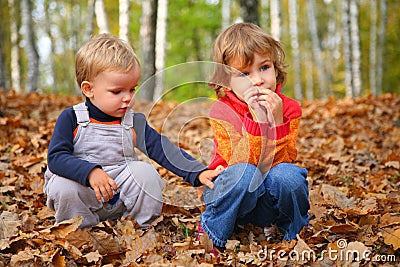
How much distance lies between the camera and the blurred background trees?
10031 millimetres

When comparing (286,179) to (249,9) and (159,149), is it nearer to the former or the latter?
(159,149)

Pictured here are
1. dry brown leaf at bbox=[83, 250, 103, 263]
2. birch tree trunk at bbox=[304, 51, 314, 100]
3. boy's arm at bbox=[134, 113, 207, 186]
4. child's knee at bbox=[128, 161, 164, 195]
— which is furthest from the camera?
birch tree trunk at bbox=[304, 51, 314, 100]

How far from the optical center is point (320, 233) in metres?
2.33

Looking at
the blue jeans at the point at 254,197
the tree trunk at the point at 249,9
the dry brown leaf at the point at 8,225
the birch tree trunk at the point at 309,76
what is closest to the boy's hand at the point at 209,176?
the blue jeans at the point at 254,197

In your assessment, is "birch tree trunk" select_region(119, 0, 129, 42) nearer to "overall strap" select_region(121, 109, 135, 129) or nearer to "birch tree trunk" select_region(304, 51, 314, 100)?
"overall strap" select_region(121, 109, 135, 129)

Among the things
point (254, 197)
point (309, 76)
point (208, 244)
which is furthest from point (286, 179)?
point (309, 76)

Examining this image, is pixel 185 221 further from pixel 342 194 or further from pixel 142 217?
pixel 342 194

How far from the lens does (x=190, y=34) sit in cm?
2033

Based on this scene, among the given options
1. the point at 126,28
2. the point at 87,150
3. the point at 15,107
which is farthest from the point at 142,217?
the point at 126,28

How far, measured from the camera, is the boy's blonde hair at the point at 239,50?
7.37ft

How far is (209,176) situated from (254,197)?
271mm

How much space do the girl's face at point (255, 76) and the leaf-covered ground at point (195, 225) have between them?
458 mm

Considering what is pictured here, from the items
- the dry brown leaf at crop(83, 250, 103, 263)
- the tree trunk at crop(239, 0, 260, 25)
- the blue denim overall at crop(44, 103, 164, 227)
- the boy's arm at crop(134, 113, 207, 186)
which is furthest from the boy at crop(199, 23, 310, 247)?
the tree trunk at crop(239, 0, 260, 25)

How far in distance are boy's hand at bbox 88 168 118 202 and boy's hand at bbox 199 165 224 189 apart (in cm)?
47
